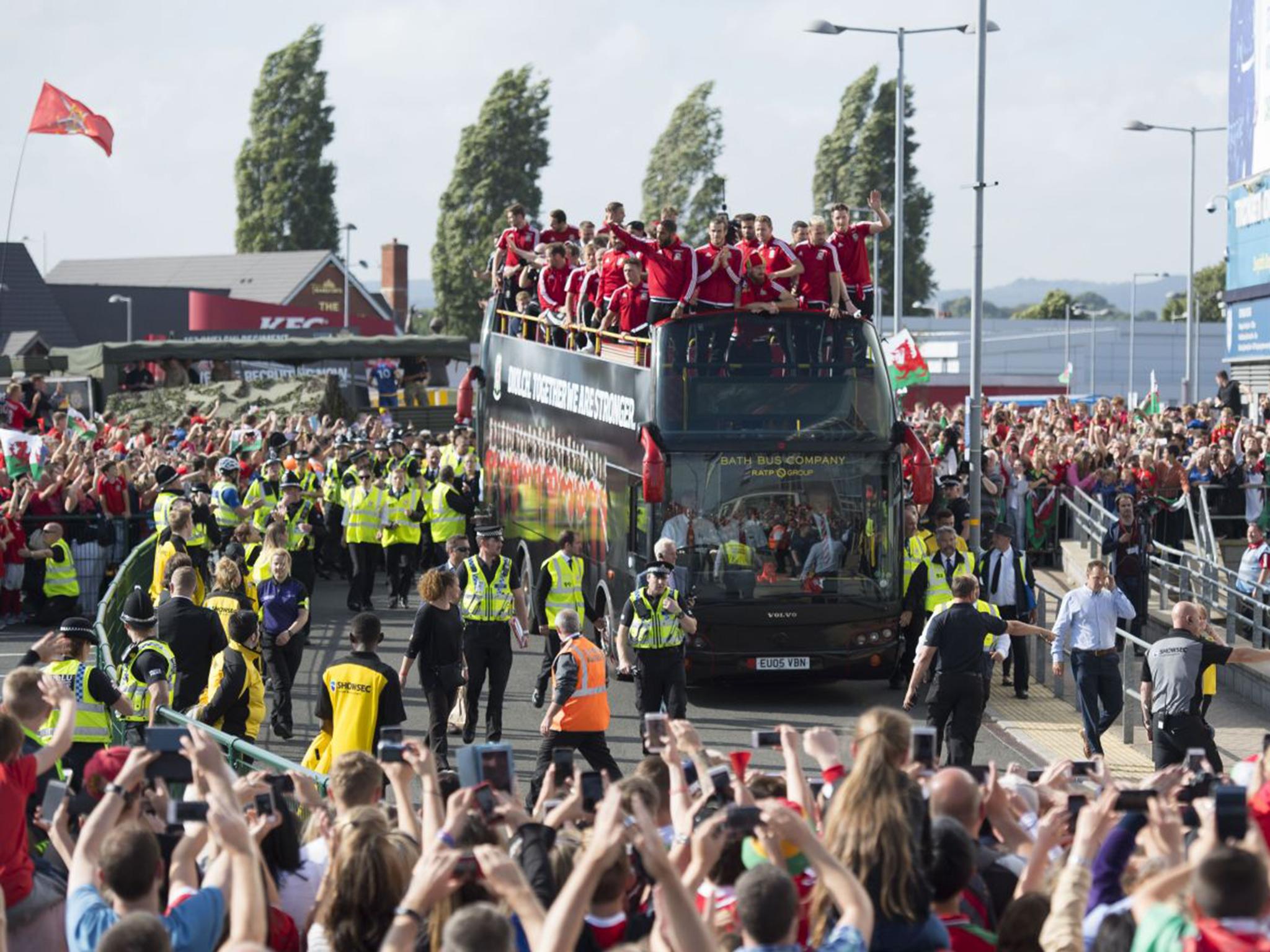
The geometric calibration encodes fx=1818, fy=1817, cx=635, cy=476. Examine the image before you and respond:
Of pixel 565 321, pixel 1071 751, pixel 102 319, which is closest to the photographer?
pixel 1071 751

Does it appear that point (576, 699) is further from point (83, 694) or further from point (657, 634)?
point (83, 694)

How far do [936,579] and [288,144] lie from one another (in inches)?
2673

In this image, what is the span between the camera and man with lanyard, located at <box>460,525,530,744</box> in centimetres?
1410

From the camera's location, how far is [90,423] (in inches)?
1253

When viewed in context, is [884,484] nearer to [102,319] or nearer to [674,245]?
[674,245]

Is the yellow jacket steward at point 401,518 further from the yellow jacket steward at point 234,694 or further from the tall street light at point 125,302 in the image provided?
the tall street light at point 125,302

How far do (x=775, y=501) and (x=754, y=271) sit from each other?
2259 millimetres

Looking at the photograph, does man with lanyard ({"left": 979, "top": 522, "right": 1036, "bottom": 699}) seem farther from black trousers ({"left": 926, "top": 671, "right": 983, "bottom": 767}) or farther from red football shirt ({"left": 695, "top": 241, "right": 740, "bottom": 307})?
black trousers ({"left": 926, "top": 671, "right": 983, "bottom": 767})

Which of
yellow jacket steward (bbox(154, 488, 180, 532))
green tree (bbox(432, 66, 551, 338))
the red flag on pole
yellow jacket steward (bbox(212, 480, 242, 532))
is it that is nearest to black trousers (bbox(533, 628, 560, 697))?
yellow jacket steward (bbox(154, 488, 180, 532))

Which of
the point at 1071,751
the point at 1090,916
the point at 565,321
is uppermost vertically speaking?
the point at 565,321

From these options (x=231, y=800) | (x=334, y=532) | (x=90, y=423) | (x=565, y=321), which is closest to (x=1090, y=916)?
(x=231, y=800)

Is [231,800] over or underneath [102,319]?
underneath

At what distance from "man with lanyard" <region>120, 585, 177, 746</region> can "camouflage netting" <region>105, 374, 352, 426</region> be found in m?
26.1

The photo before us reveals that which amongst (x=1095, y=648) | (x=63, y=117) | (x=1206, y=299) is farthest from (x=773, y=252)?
(x=1206, y=299)
